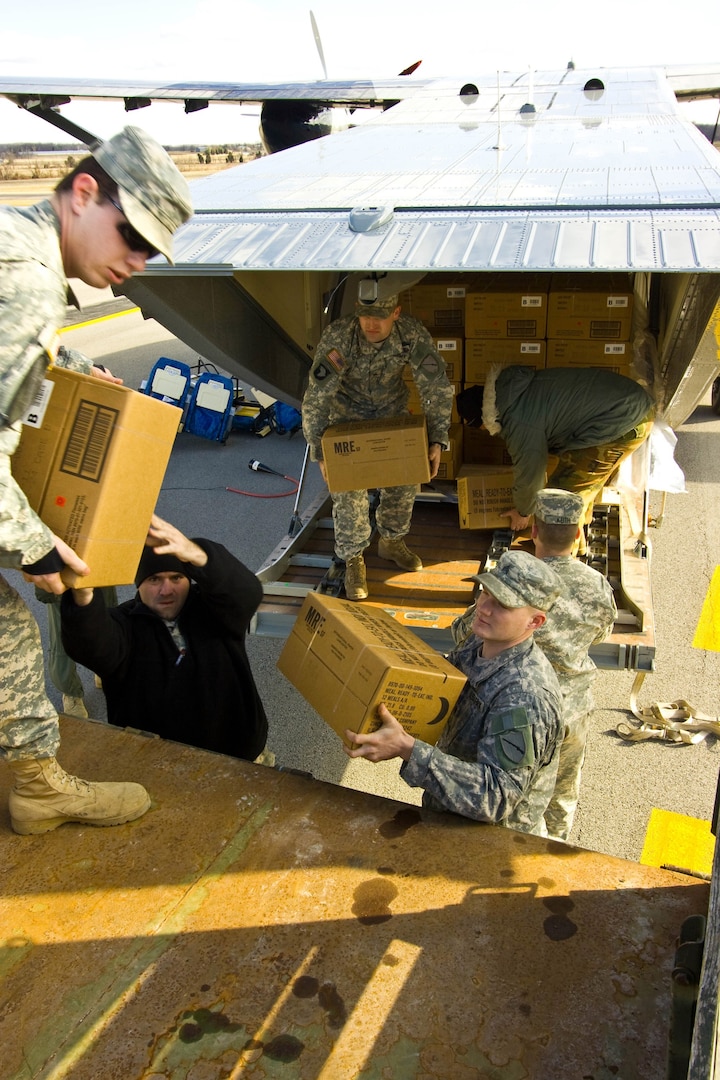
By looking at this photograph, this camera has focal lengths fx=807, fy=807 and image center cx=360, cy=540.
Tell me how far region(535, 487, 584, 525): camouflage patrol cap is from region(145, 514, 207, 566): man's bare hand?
4.72 feet

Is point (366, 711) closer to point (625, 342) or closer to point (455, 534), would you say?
point (455, 534)

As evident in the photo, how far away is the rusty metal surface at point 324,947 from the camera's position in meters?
1.58

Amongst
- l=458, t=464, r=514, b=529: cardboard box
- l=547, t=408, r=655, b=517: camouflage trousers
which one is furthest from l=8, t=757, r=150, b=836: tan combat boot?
l=547, t=408, r=655, b=517: camouflage trousers

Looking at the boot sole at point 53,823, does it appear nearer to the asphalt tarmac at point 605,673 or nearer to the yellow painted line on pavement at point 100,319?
the asphalt tarmac at point 605,673

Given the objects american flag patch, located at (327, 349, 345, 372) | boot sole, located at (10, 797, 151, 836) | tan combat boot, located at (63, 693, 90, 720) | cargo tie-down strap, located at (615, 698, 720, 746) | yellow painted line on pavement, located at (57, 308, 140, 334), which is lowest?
tan combat boot, located at (63, 693, 90, 720)

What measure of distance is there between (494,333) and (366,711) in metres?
3.67

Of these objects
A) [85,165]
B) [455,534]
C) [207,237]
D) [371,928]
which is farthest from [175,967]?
[455,534]

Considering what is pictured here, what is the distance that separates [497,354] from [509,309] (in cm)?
30

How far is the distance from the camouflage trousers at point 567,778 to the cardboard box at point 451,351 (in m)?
2.90

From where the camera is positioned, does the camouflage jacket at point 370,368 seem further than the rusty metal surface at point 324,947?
Yes

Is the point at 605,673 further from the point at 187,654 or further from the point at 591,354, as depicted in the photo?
the point at 187,654

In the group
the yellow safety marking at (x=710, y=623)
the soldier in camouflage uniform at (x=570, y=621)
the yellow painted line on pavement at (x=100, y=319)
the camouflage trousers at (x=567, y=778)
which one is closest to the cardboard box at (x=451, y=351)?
the yellow safety marking at (x=710, y=623)

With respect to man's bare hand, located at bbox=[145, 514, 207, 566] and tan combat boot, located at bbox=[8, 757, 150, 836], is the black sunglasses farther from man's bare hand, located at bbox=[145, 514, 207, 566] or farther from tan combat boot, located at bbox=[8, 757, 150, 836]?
tan combat boot, located at bbox=[8, 757, 150, 836]

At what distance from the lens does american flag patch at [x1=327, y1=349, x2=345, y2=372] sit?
4.52 meters
